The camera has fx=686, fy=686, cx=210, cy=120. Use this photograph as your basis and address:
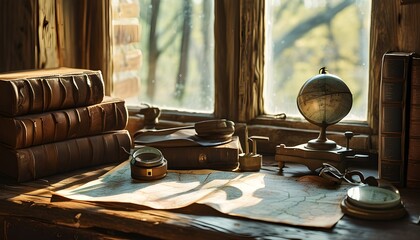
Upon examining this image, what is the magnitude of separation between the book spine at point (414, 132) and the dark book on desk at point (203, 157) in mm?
636

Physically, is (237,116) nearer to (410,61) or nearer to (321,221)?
(410,61)

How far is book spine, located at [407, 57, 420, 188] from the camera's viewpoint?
2.34 meters

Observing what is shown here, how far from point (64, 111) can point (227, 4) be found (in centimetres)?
85

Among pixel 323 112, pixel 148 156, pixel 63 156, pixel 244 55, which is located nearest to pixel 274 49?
pixel 244 55

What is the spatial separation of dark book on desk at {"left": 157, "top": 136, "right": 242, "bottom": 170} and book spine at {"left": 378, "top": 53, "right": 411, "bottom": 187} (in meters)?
0.56

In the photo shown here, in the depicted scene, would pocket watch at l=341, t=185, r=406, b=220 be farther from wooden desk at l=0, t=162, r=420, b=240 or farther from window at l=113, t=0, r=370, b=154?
window at l=113, t=0, r=370, b=154

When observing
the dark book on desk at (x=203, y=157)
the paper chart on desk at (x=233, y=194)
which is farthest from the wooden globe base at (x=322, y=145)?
the dark book on desk at (x=203, y=157)

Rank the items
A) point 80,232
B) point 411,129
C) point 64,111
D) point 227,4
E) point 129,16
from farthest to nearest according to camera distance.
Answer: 1. point 129,16
2. point 227,4
3. point 64,111
4. point 411,129
5. point 80,232

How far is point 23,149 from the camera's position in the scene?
2.46 m

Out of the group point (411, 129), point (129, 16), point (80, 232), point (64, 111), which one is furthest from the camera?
point (129, 16)

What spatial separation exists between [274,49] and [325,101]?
0.52 m

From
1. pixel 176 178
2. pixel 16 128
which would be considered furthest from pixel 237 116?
A: pixel 16 128

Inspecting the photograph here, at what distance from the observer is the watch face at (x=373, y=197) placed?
6.71 ft

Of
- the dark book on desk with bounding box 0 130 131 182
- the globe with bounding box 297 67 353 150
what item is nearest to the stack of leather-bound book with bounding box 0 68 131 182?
the dark book on desk with bounding box 0 130 131 182
